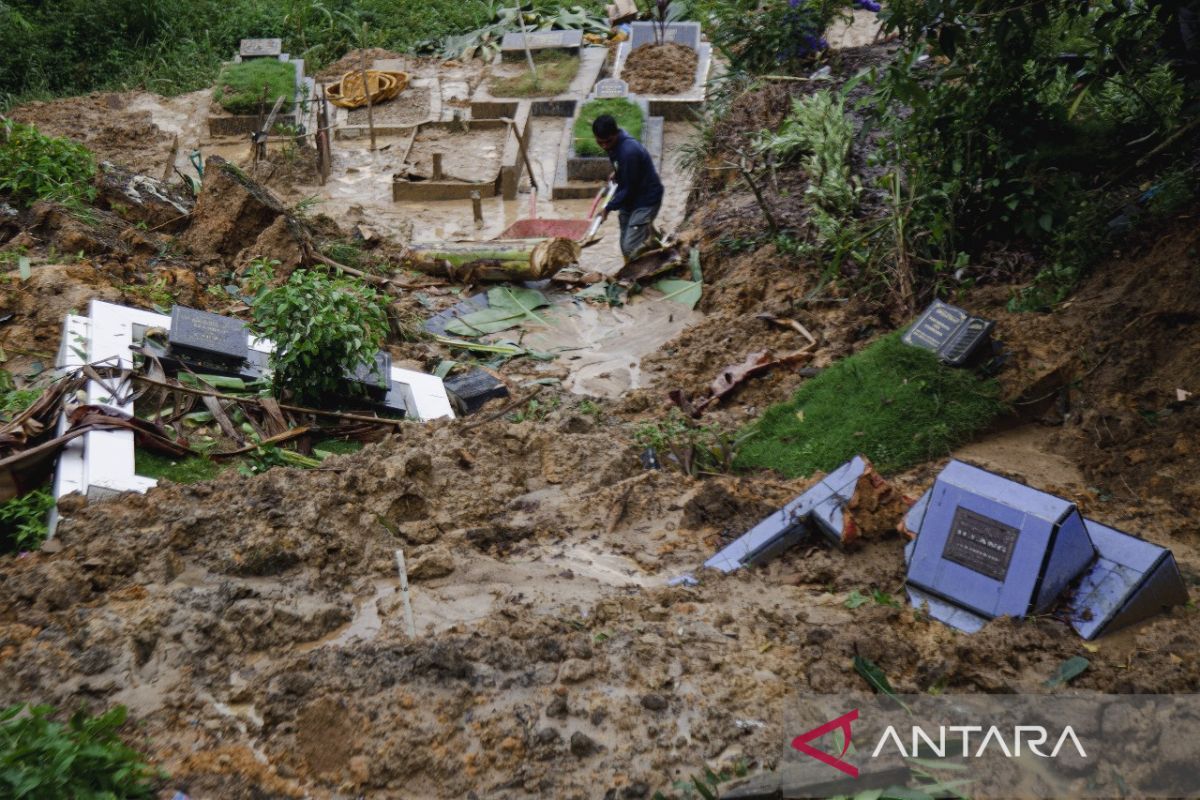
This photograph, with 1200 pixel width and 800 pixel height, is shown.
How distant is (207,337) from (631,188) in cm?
460

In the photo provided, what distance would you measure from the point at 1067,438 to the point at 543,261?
514 cm

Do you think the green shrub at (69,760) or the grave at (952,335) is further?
the grave at (952,335)

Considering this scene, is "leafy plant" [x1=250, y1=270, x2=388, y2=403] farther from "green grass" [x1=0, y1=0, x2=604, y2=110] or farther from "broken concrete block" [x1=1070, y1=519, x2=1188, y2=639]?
"green grass" [x1=0, y1=0, x2=604, y2=110]

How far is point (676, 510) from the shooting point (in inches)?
213

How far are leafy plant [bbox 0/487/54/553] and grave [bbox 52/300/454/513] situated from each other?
74 millimetres

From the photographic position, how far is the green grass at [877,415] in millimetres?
5816

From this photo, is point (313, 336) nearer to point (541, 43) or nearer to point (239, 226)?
point (239, 226)

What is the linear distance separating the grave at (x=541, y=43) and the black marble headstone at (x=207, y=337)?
34.5ft

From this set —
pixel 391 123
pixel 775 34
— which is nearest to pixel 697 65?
pixel 775 34

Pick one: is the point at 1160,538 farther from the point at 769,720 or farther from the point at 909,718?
the point at 769,720

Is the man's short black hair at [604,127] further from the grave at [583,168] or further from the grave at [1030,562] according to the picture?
the grave at [1030,562]

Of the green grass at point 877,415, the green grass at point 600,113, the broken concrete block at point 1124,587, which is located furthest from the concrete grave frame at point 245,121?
the broken concrete block at point 1124,587

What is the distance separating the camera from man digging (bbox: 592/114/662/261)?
9.73 m

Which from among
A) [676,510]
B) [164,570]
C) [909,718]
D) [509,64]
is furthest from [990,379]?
[509,64]
